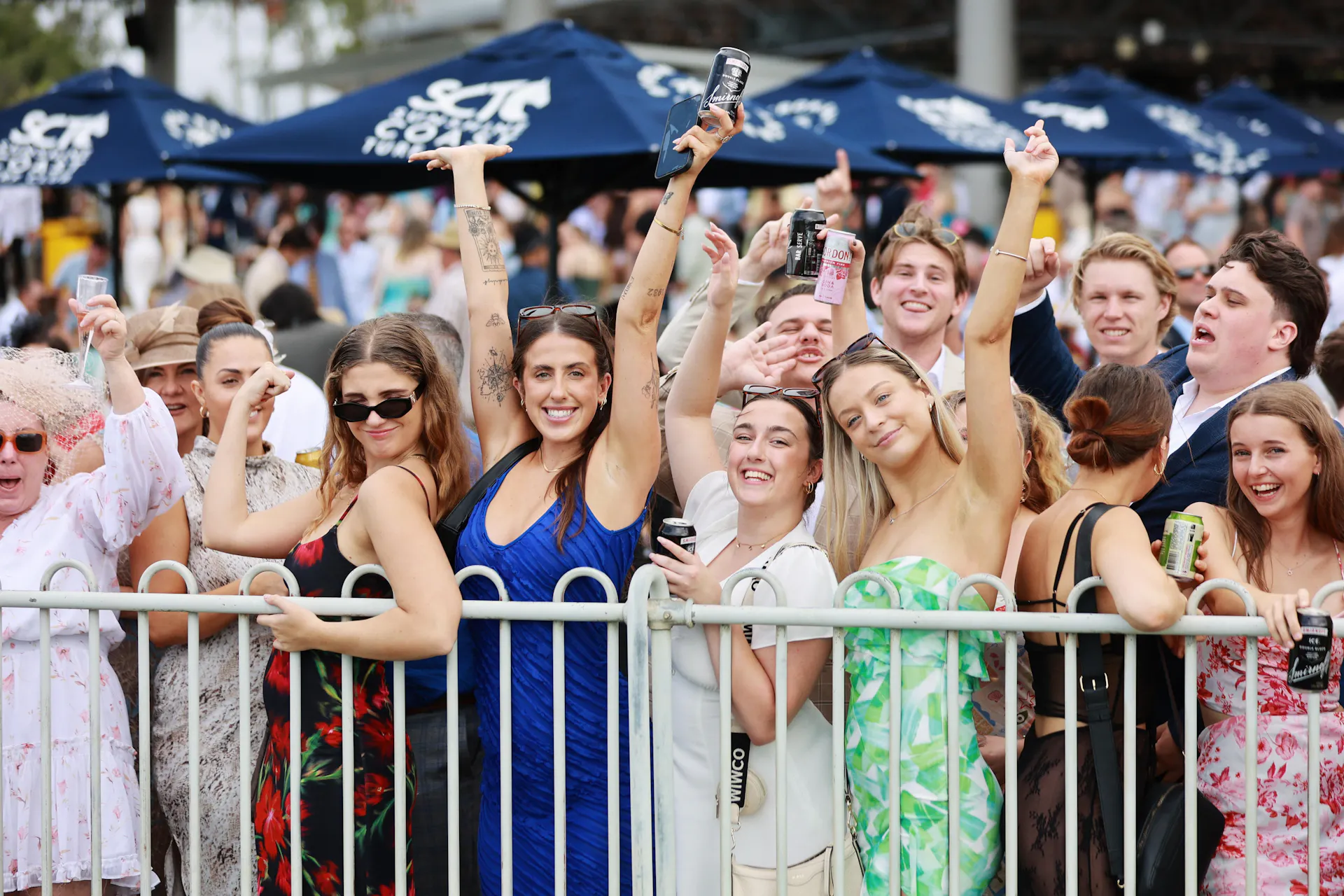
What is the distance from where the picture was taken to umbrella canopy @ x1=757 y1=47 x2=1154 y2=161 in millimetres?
8438

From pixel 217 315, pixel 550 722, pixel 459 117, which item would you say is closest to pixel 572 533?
pixel 550 722

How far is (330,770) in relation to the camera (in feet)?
10.9

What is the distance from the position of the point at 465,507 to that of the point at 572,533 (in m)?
0.32

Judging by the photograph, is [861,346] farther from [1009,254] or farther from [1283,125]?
[1283,125]

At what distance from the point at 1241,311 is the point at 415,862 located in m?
2.84

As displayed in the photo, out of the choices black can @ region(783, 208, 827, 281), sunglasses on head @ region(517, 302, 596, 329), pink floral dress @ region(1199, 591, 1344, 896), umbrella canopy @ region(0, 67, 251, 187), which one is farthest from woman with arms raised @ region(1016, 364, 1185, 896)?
umbrella canopy @ region(0, 67, 251, 187)

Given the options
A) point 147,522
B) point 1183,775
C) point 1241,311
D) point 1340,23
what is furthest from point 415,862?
point 1340,23

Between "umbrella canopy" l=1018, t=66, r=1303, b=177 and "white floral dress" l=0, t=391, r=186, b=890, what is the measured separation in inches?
308

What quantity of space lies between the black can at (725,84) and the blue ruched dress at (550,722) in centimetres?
108

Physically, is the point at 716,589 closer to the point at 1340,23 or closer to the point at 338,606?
the point at 338,606

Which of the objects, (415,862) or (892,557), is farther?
(415,862)

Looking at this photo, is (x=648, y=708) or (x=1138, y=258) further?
(x=1138, y=258)

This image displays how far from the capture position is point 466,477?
3.59 m

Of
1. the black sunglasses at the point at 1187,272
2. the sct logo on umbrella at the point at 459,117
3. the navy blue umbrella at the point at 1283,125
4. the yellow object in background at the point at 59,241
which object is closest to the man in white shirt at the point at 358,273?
the yellow object in background at the point at 59,241
